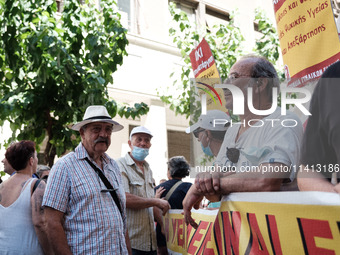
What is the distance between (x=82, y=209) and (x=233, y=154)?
3.91ft

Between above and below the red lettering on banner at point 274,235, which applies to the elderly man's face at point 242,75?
above

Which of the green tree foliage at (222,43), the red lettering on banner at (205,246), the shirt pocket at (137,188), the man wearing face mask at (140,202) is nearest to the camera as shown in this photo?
the red lettering on banner at (205,246)

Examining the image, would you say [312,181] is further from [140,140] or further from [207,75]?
[207,75]

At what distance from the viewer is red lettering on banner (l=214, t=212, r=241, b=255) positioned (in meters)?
1.74

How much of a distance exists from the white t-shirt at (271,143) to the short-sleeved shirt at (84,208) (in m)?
1.01

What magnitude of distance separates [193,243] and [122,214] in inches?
30.3

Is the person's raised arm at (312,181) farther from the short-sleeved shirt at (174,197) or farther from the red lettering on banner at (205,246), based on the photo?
the short-sleeved shirt at (174,197)

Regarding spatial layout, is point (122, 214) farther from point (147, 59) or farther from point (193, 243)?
point (147, 59)

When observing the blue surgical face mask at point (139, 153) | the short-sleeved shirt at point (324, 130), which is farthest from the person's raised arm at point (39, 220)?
the short-sleeved shirt at point (324, 130)

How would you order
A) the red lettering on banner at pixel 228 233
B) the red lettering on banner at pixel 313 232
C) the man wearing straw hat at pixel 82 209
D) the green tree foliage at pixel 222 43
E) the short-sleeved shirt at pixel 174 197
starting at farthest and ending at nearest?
the green tree foliage at pixel 222 43
the short-sleeved shirt at pixel 174 197
the man wearing straw hat at pixel 82 209
the red lettering on banner at pixel 228 233
the red lettering on banner at pixel 313 232

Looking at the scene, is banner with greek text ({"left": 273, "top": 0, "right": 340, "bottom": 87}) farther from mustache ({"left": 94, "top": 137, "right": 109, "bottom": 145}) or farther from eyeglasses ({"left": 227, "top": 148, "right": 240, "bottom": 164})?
mustache ({"left": 94, "top": 137, "right": 109, "bottom": 145})

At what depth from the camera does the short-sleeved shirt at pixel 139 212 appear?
3.78 meters

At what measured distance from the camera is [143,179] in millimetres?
4105

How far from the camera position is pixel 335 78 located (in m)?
1.50
